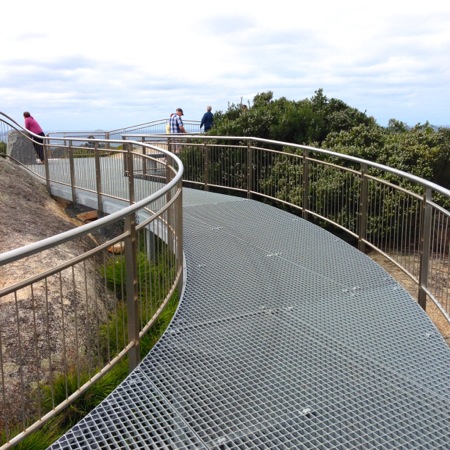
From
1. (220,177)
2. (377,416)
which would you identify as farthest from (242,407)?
(220,177)

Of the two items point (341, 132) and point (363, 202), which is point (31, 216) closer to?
point (363, 202)

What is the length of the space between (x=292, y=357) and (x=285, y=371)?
23 centimetres

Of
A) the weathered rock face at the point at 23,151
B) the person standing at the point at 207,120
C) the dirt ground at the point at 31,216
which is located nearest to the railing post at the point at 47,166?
the dirt ground at the point at 31,216

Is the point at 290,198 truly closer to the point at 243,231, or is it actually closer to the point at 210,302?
the point at 243,231

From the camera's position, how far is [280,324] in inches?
186

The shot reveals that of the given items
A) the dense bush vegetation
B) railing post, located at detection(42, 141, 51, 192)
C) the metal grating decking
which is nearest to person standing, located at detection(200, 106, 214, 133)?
the dense bush vegetation

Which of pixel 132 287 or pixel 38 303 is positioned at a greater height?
pixel 132 287

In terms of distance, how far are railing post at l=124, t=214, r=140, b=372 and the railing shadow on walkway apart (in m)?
0.13

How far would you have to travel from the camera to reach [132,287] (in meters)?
3.98

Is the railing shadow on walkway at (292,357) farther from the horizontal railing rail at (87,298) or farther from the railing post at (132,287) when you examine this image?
the horizontal railing rail at (87,298)

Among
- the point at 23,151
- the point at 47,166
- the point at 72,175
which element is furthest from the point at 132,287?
the point at 23,151

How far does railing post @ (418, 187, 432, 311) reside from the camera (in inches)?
203

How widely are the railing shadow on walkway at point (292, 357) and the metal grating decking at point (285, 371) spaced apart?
0.01m

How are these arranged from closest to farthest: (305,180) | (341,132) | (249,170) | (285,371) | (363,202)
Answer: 1. (285,371)
2. (363,202)
3. (305,180)
4. (249,170)
5. (341,132)
